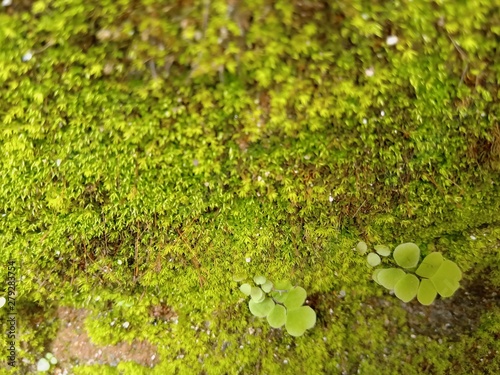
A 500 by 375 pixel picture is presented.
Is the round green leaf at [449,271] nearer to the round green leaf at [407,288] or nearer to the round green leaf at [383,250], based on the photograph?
the round green leaf at [407,288]

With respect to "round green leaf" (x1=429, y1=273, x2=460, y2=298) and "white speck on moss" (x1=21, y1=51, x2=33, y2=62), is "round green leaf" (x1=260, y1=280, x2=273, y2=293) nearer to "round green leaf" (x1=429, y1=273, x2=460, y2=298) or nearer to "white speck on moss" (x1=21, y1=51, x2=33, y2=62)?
"round green leaf" (x1=429, y1=273, x2=460, y2=298)

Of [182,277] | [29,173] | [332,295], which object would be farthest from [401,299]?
[29,173]

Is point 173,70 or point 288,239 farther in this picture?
point 288,239

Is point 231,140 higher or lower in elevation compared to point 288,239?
higher

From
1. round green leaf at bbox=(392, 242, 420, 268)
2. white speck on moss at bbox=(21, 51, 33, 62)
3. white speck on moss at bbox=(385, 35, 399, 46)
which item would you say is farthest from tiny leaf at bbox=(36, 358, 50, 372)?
white speck on moss at bbox=(385, 35, 399, 46)

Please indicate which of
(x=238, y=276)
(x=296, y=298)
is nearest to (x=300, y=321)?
(x=296, y=298)

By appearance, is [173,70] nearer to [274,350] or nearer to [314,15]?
[314,15]

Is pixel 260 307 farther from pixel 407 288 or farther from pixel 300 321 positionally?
pixel 407 288
